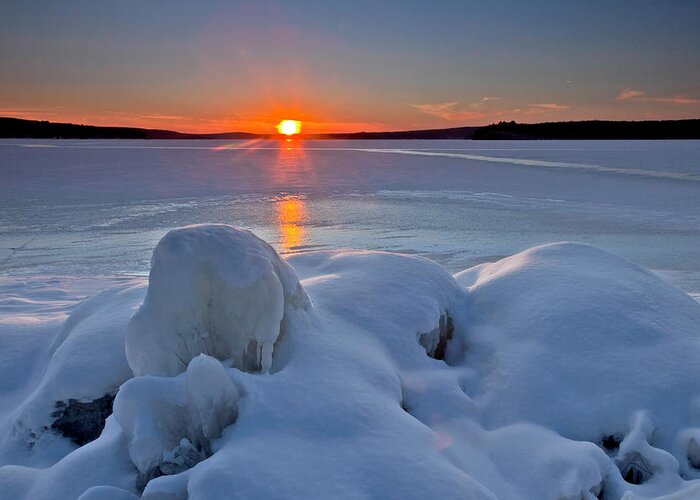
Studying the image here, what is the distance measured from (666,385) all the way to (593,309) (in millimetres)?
730

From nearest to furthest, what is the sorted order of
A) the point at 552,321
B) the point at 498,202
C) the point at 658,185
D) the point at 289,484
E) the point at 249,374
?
the point at 289,484
the point at 249,374
the point at 552,321
the point at 498,202
the point at 658,185

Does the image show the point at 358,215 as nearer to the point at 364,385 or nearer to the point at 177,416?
the point at 364,385

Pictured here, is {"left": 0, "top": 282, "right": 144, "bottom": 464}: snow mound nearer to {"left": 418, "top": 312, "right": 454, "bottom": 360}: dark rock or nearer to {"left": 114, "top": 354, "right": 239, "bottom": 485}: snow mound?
{"left": 114, "top": 354, "right": 239, "bottom": 485}: snow mound

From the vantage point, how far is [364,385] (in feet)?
10.7

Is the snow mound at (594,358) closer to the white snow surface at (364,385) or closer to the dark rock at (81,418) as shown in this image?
the white snow surface at (364,385)

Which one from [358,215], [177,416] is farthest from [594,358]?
[358,215]

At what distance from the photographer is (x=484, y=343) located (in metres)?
4.29

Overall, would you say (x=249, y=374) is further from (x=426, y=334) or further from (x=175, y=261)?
(x=426, y=334)

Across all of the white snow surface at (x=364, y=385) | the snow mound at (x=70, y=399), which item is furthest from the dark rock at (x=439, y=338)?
the snow mound at (x=70, y=399)

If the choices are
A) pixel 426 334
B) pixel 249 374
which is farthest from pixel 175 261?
pixel 426 334

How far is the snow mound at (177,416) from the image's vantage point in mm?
2891

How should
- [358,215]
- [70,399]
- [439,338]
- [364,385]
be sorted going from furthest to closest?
[358,215] < [439,338] < [70,399] < [364,385]

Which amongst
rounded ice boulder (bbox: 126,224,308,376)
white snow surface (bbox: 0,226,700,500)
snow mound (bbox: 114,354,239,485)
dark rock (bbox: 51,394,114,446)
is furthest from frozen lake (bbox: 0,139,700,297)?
snow mound (bbox: 114,354,239,485)

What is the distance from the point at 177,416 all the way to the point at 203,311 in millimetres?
644
